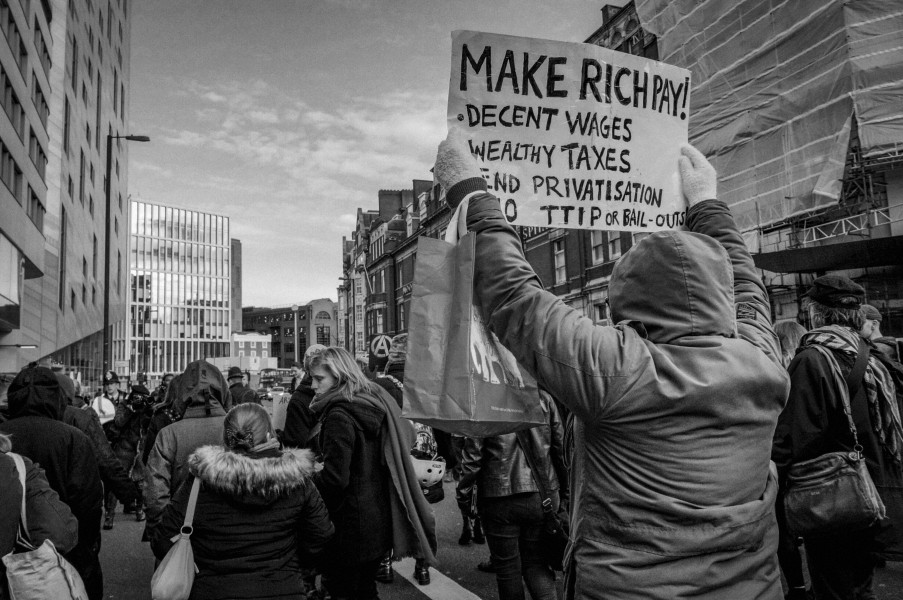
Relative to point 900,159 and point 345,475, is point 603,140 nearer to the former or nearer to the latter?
point 345,475

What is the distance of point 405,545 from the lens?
4137mm

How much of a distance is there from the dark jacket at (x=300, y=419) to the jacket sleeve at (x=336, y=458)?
1.89 meters

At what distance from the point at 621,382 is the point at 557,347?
172mm

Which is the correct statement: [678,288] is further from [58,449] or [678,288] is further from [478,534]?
[478,534]

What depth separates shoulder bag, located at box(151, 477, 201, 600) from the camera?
289 cm

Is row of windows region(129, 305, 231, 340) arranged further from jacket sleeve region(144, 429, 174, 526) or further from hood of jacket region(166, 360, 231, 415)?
jacket sleeve region(144, 429, 174, 526)

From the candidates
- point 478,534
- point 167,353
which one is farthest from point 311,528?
point 167,353

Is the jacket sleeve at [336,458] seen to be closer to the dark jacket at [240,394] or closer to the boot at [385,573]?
the boot at [385,573]

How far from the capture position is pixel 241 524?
9.99 feet

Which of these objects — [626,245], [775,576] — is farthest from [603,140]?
[626,245]

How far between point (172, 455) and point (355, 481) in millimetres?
1243

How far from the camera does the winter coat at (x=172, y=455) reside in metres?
4.26

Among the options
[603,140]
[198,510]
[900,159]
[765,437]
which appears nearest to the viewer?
[765,437]

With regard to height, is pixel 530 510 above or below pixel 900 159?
below
